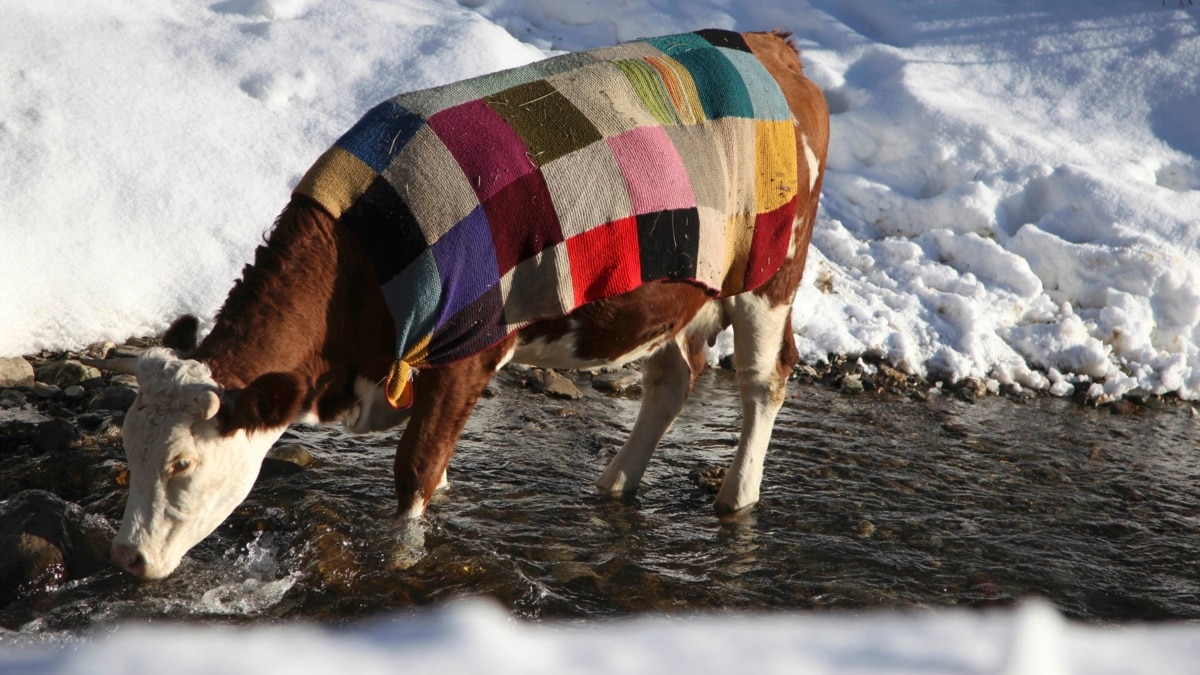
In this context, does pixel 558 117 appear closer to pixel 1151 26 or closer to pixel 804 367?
pixel 804 367

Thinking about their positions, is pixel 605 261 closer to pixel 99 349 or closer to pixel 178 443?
pixel 178 443

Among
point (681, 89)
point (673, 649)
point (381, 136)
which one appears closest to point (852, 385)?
point (681, 89)

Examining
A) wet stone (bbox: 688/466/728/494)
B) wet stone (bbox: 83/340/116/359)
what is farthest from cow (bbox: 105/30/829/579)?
wet stone (bbox: 83/340/116/359)

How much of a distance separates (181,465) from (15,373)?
3175 millimetres

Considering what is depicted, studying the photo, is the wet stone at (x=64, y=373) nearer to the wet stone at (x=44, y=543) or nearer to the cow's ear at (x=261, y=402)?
the wet stone at (x=44, y=543)

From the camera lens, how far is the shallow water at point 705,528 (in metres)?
4.33

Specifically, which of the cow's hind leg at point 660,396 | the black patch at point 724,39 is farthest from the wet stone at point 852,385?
the black patch at point 724,39

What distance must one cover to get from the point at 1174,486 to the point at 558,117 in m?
4.15

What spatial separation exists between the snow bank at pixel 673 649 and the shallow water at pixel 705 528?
346cm

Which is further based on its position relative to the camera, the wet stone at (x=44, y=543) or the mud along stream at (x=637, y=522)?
the mud along stream at (x=637, y=522)

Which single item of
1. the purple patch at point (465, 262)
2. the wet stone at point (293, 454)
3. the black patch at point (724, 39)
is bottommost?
the wet stone at point (293, 454)

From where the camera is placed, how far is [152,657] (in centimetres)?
75

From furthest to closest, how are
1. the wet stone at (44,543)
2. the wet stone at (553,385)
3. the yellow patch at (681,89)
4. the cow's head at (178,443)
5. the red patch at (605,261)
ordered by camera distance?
the wet stone at (553,385) → the yellow patch at (681,89) → the red patch at (605,261) → the wet stone at (44,543) → the cow's head at (178,443)

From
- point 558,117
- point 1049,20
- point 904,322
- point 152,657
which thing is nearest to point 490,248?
point 558,117
